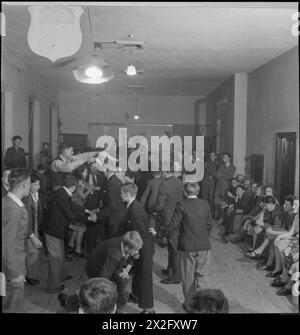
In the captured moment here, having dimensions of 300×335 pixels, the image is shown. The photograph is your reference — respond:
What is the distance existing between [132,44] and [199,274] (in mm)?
3458

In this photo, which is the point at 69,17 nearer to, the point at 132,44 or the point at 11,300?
the point at 132,44

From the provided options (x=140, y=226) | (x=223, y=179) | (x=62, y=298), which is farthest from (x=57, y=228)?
(x=223, y=179)

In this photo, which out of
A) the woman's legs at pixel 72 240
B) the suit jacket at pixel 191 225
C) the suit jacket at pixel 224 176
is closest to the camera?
the suit jacket at pixel 191 225

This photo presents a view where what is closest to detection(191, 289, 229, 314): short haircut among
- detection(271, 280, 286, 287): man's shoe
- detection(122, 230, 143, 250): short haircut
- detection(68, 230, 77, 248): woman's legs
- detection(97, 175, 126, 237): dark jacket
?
detection(122, 230, 143, 250): short haircut

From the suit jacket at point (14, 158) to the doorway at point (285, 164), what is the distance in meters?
4.11

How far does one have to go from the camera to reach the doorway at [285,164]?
5.94m

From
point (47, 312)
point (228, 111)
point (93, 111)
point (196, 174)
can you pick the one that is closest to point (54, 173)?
point (47, 312)

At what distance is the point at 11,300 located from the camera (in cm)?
326

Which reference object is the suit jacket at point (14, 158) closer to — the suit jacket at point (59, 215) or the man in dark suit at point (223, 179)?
the suit jacket at point (59, 215)

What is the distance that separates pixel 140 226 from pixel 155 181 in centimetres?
150

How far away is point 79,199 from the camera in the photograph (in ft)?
17.5

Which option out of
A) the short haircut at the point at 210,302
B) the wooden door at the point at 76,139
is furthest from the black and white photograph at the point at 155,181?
the wooden door at the point at 76,139

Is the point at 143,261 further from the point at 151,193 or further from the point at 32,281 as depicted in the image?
the point at 151,193
